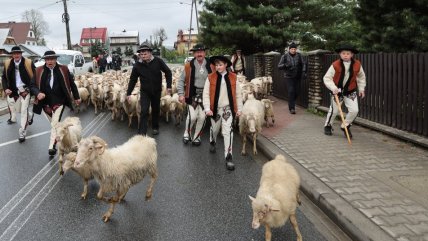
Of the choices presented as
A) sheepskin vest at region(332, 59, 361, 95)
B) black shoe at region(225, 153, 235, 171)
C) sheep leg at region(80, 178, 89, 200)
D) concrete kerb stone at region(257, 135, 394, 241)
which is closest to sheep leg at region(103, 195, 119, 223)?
sheep leg at region(80, 178, 89, 200)

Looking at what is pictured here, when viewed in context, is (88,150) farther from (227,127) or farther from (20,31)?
(20,31)

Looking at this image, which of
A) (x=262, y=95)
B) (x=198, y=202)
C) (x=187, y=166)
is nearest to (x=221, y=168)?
(x=187, y=166)

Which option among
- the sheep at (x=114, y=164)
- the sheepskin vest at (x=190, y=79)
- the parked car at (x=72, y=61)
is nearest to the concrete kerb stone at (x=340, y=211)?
the sheep at (x=114, y=164)

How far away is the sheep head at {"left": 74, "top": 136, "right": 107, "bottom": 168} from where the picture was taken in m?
5.09

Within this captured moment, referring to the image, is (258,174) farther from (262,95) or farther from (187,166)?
→ (262,95)

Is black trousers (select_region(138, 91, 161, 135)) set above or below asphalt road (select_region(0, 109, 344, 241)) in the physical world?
above

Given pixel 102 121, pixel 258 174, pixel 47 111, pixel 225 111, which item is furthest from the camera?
pixel 102 121

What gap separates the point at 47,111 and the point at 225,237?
5430mm

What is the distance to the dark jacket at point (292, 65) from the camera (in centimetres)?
1255

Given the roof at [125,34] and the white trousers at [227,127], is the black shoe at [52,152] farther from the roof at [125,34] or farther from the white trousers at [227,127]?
the roof at [125,34]

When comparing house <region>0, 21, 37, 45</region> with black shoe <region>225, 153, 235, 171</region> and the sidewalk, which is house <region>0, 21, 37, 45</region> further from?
black shoe <region>225, 153, 235, 171</region>

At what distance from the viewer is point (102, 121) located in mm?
12578

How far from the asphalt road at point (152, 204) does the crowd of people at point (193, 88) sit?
24.4 inches

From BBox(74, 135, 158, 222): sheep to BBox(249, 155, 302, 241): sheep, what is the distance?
172cm
